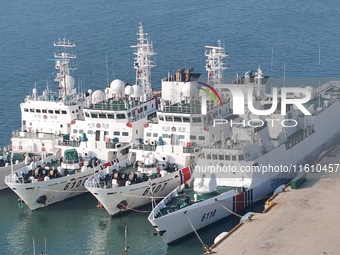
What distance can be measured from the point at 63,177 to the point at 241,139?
1245 centimetres

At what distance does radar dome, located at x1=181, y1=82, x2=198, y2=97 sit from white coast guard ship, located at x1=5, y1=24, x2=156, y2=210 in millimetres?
3989

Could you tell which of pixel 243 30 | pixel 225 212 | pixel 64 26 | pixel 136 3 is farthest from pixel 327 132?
pixel 136 3

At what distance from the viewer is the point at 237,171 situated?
49.6 m

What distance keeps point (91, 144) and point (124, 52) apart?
45871 mm

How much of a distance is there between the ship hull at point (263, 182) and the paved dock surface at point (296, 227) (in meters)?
2.71

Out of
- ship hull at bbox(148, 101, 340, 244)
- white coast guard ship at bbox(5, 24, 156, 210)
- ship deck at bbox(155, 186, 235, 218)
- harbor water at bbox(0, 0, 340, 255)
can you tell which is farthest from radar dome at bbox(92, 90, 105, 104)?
ship hull at bbox(148, 101, 340, 244)

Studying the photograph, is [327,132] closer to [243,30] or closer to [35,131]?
[35,131]

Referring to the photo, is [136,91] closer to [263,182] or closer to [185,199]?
[263,182]

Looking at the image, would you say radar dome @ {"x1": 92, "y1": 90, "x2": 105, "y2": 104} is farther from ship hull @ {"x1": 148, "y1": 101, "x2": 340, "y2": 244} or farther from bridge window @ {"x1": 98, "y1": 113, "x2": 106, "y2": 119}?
ship hull @ {"x1": 148, "y1": 101, "x2": 340, "y2": 244}

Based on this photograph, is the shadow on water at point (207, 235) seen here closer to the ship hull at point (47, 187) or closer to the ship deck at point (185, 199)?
the ship deck at point (185, 199)

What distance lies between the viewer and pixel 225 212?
159 feet

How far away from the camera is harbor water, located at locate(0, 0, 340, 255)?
48.3m

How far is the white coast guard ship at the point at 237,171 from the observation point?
45812 mm

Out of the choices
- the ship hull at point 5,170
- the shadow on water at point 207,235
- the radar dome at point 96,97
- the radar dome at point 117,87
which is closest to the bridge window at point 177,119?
the radar dome at point 117,87
